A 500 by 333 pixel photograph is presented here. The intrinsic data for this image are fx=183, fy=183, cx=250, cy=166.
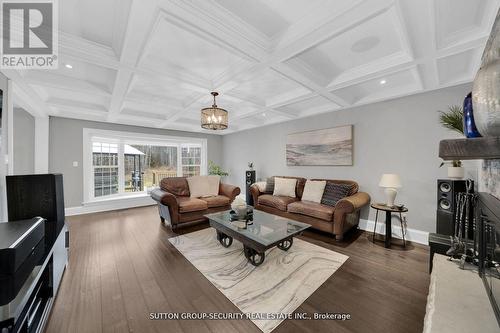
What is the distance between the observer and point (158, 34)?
5.90 ft

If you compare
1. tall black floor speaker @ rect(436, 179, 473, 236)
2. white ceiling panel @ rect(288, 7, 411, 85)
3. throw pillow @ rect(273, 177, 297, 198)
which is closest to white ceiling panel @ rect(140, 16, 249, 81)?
white ceiling panel @ rect(288, 7, 411, 85)

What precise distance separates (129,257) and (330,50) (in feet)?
11.8

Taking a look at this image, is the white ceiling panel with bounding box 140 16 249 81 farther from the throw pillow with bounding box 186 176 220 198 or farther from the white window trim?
the white window trim

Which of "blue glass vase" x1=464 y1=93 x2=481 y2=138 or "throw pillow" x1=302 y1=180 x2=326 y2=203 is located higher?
"blue glass vase" x1=464 y1=93 x2=481 y2=138

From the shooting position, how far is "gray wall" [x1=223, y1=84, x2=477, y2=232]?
2779 mm

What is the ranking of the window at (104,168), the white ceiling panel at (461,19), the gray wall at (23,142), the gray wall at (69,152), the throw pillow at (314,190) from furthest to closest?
the window at (104,168) → the gray wall at (69,152) → the throw pillow at (314,190) → the gray wall at (23,142) → the white ceiling panel at (461,19)

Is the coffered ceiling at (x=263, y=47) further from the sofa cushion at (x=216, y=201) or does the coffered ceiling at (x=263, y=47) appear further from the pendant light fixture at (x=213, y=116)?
the sofa cushion at (x=216, y=201)

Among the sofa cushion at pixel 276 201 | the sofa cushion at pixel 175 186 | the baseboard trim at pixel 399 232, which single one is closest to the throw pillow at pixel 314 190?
the sofa cushion at pixel 276 201

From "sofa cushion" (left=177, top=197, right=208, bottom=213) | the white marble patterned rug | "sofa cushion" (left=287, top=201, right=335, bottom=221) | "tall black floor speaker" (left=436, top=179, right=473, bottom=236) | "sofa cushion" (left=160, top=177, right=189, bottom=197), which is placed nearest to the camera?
the white marble patterned rug

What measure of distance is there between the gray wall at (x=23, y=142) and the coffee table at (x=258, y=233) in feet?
12.4

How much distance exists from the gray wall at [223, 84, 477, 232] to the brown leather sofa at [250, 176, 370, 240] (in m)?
0.31

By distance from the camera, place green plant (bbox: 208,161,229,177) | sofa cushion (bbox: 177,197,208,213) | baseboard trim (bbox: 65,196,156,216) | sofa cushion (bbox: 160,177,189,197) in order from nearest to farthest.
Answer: sofa cushion (bbox: 177,197,208,213) → sofa cushion (bbox: 160,177,189,197) → baseboard trim (bbox: 65,196,156,216) → green plant (bbox: 208,161,229,177)

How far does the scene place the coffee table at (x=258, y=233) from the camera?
2120mm

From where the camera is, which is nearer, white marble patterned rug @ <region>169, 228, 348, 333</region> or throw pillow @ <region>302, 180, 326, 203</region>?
white marble patterned rug @ <region>169, 228, 348, 333</region>
